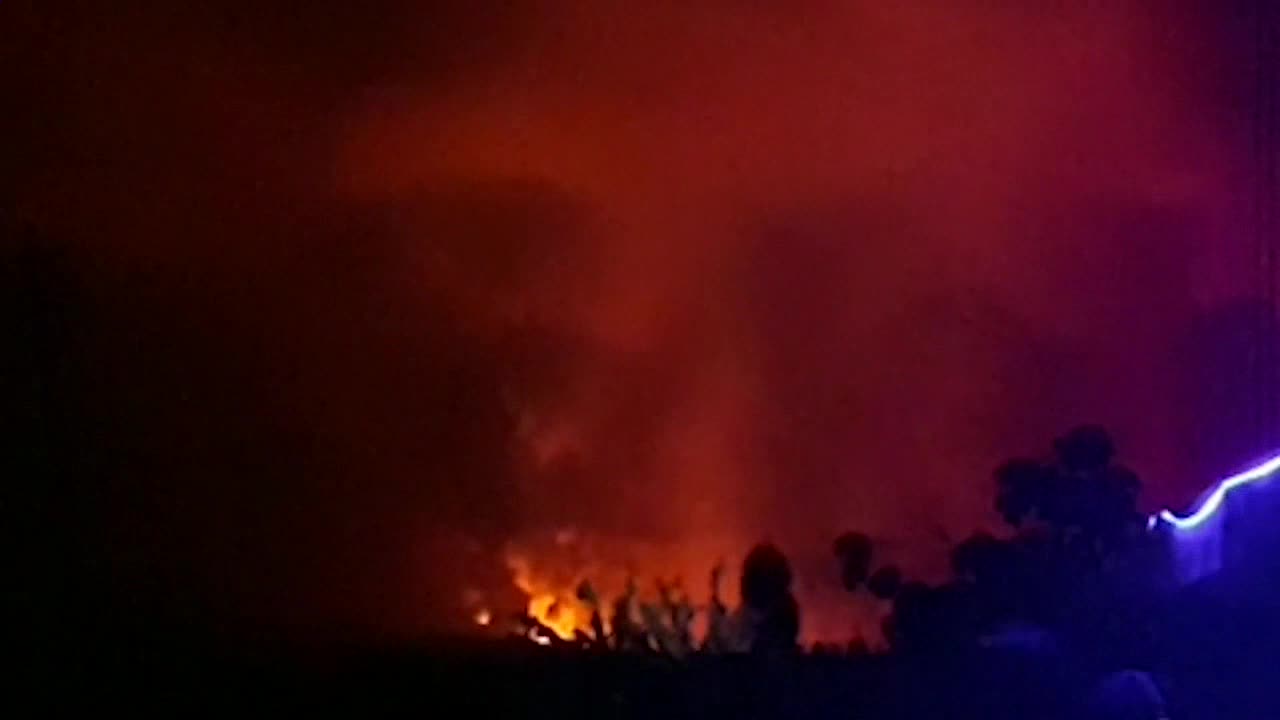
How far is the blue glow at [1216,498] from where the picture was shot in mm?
3799

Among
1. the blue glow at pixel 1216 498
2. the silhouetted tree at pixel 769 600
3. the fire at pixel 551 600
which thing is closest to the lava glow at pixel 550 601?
the fire at pixel 551 600

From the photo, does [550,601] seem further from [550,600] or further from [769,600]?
[769,600]

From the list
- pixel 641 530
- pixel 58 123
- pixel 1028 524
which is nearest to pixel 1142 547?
pixel 1028 524

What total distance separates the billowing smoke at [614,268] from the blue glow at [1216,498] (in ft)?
0.23

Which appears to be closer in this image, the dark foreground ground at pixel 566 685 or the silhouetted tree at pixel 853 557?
the dark foreground ground at pixel 566 685

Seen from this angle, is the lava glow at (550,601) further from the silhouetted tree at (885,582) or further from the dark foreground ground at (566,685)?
the silhouetted tree at (885,582)

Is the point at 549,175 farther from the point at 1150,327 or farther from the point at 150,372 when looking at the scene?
the point at 1150,327

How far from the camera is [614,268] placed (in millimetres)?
3846

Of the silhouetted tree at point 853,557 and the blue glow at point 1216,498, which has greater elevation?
the blue glow at point 1216,498

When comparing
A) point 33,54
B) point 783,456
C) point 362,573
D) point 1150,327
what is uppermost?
point 33,54

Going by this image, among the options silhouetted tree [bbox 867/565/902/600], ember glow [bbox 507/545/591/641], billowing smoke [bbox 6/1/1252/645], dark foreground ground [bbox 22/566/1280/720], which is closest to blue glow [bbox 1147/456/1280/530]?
billowing smoke [bbox 6/1/1252/645]

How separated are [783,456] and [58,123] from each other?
1401mm

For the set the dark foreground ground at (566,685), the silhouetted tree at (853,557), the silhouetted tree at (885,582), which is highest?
the silhouetted tree at (853,557)

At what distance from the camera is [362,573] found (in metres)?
3.73
